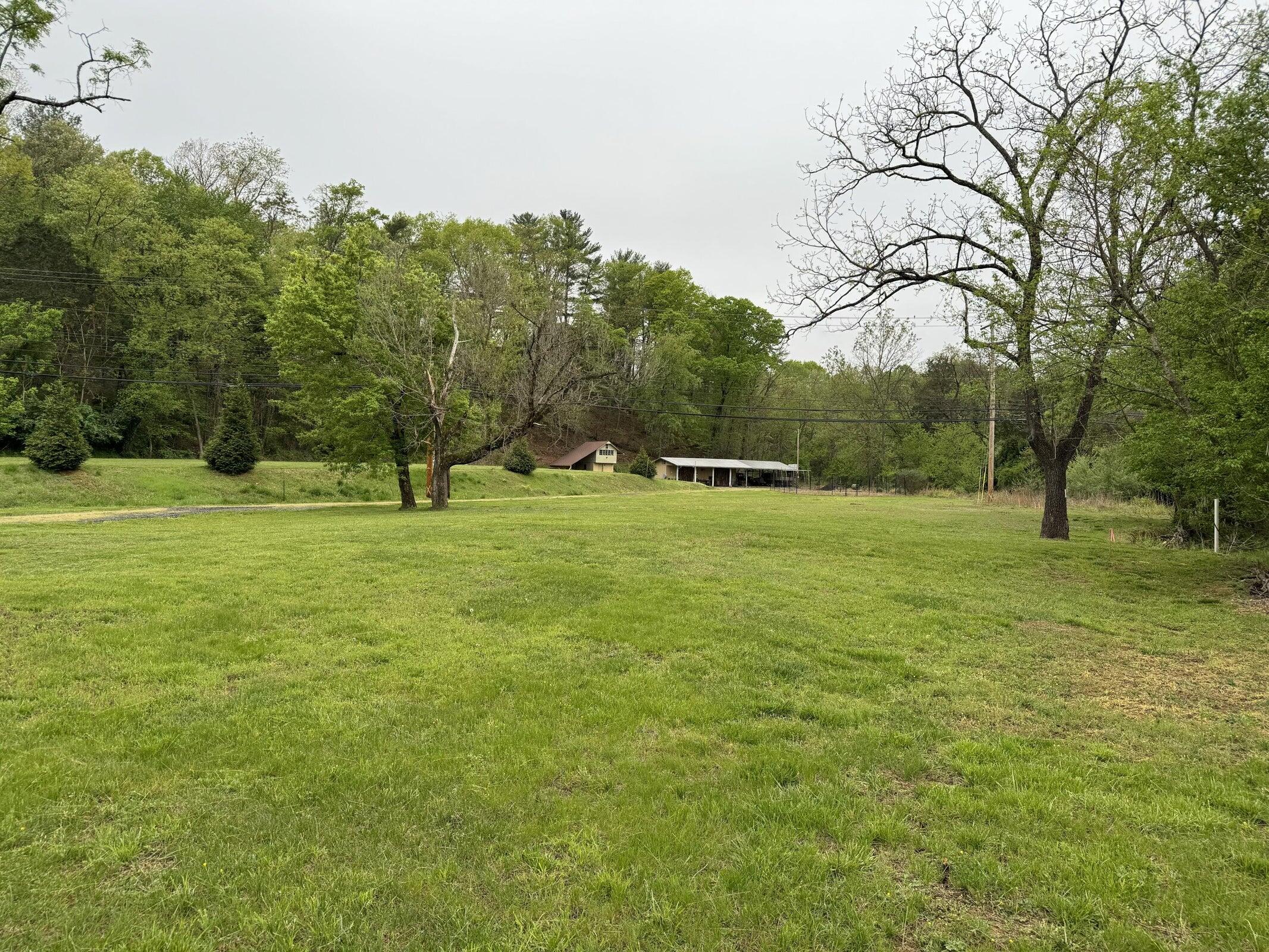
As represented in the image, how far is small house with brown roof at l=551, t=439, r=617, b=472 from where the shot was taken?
5816cm

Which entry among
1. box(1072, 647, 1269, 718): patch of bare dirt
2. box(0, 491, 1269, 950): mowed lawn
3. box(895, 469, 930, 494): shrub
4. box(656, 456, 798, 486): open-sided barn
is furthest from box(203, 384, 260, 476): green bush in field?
box(895, 469, 930, 494): shrub

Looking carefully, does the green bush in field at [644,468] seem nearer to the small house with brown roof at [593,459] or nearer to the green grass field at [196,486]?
the small house with brown roof at [593,459]

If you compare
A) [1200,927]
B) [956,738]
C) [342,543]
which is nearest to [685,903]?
[1200,927]

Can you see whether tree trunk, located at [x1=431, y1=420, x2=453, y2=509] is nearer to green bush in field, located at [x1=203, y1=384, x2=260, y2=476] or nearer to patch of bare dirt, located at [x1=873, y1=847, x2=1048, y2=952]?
green bush in field, located at [x1=203, y1=384, x2=260, y2=476]

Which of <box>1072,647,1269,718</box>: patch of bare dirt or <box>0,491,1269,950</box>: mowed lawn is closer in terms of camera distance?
<box>0,491,1269,950</box>: mowed lawn

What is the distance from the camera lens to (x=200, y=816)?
10.7 ft

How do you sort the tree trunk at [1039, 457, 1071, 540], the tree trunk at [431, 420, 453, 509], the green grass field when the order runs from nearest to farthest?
1. the tree trunk at [1039, 457, 1071, 540]
2. the green grass field
3. the tree trunk at [431, 420, 453, 509]

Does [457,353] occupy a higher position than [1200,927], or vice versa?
[457,353]

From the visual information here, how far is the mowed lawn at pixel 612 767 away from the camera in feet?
8.71

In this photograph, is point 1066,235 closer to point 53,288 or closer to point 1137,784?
point 1137,784

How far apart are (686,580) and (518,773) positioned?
587 centimetres

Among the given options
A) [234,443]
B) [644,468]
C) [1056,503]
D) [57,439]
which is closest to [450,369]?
[234,443]

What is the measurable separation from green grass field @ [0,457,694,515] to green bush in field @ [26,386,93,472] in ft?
1.18

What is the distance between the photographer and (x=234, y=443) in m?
27.1
